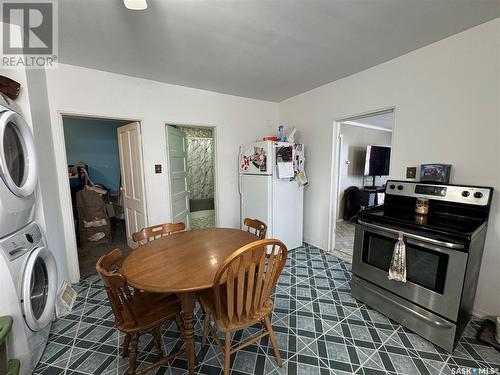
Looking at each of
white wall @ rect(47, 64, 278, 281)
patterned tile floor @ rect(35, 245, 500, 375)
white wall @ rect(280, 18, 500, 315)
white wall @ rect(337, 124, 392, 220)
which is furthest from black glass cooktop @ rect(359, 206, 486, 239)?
white wall @ rect(337, 124, 392, 220)

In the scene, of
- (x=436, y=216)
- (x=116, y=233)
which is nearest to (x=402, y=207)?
(x=436, y=216)

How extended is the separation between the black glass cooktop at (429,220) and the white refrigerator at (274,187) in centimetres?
117

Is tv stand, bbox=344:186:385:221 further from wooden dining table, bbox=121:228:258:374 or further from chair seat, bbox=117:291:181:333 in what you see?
chair seat, bbox=117:291:181:333

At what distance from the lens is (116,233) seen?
3.98m

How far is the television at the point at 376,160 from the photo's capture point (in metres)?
4.61

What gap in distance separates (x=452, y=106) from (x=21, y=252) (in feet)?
11.4

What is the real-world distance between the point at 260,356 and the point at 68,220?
239cm

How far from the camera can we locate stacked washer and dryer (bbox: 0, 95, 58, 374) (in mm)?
1211

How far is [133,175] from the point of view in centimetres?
289

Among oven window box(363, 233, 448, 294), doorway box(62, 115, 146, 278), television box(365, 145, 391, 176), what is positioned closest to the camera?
oven window box(363, 233, 448, 294)

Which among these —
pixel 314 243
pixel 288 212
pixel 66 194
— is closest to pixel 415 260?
pixel 288 212

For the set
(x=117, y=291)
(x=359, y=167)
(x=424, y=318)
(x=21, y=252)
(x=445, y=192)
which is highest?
(x=359, y=167)

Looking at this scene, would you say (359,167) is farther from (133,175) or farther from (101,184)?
(101,184)

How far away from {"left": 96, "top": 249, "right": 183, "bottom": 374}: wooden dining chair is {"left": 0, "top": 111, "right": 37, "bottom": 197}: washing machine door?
29.6 inches
